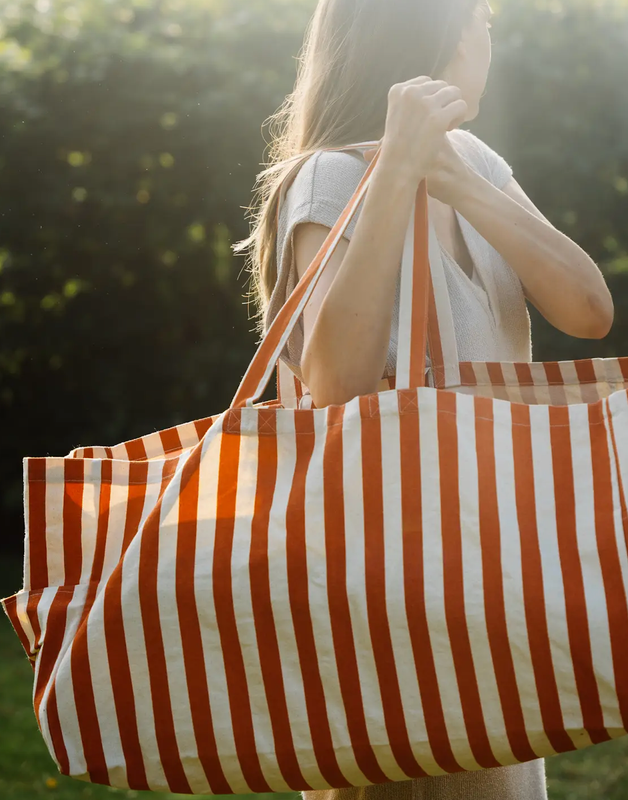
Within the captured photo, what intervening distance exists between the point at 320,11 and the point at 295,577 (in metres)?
0.92

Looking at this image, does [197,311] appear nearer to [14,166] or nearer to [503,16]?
[14,166]

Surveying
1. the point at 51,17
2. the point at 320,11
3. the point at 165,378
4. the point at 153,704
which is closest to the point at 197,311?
the point at 165,378

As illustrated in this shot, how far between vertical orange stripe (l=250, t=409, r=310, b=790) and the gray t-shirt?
273mm

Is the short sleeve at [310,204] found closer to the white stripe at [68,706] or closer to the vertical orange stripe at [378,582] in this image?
the vertical orange stripe at [378,582]

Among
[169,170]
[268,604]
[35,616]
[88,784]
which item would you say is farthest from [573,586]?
[169,170]

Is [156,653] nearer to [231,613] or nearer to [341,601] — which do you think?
[231,613]

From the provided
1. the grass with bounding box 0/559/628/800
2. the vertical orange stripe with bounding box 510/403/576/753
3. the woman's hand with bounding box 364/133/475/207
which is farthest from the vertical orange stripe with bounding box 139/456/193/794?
the grass with bounding box 0/559/628/800

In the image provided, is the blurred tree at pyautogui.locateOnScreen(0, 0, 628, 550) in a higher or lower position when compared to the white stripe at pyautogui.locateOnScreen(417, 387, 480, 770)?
higher

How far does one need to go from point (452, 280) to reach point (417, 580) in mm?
501

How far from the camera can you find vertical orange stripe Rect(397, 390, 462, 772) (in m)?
1.18

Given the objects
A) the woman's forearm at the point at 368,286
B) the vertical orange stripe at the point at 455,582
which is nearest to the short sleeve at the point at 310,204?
the woman's forearm at the point at 368,286

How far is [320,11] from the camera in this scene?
5.36 feet

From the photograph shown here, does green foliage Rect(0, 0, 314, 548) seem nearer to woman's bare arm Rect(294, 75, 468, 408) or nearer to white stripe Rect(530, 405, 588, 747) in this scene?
woman's bare arm Rect(294, 75, 468, 408)

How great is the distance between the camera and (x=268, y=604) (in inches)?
48.0
